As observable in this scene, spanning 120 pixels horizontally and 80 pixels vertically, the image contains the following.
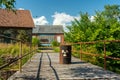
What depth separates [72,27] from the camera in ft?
75.9

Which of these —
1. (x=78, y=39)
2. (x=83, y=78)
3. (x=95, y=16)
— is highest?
(x=95, y=16)

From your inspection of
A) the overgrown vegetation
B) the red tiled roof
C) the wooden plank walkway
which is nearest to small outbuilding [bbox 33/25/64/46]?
the red tiled roof

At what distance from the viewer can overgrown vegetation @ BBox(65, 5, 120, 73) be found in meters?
17.8

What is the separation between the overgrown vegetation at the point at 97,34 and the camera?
17.8 meters

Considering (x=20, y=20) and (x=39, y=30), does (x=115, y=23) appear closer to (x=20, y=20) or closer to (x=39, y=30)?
(x=20, y=20)

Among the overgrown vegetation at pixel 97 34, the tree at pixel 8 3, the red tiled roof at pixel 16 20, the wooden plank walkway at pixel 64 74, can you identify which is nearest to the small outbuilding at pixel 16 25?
the red tiled roof at pixel 16 20

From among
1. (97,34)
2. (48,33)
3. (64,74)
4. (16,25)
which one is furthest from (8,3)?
(48,33)

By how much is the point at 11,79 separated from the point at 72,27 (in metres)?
16.6

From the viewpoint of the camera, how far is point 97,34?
60.7ft

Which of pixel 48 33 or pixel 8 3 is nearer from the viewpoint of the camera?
pixel 8 3

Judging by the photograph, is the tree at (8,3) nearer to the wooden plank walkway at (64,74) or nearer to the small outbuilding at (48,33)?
the wooden plank walkway at (64,74)

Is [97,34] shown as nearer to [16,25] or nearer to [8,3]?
[8,3]

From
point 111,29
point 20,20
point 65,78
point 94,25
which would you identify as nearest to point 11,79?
point 65,78

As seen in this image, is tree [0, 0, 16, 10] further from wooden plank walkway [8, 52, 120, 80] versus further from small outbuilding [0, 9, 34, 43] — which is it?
small outbuilding [0, 9, 34, 43]
